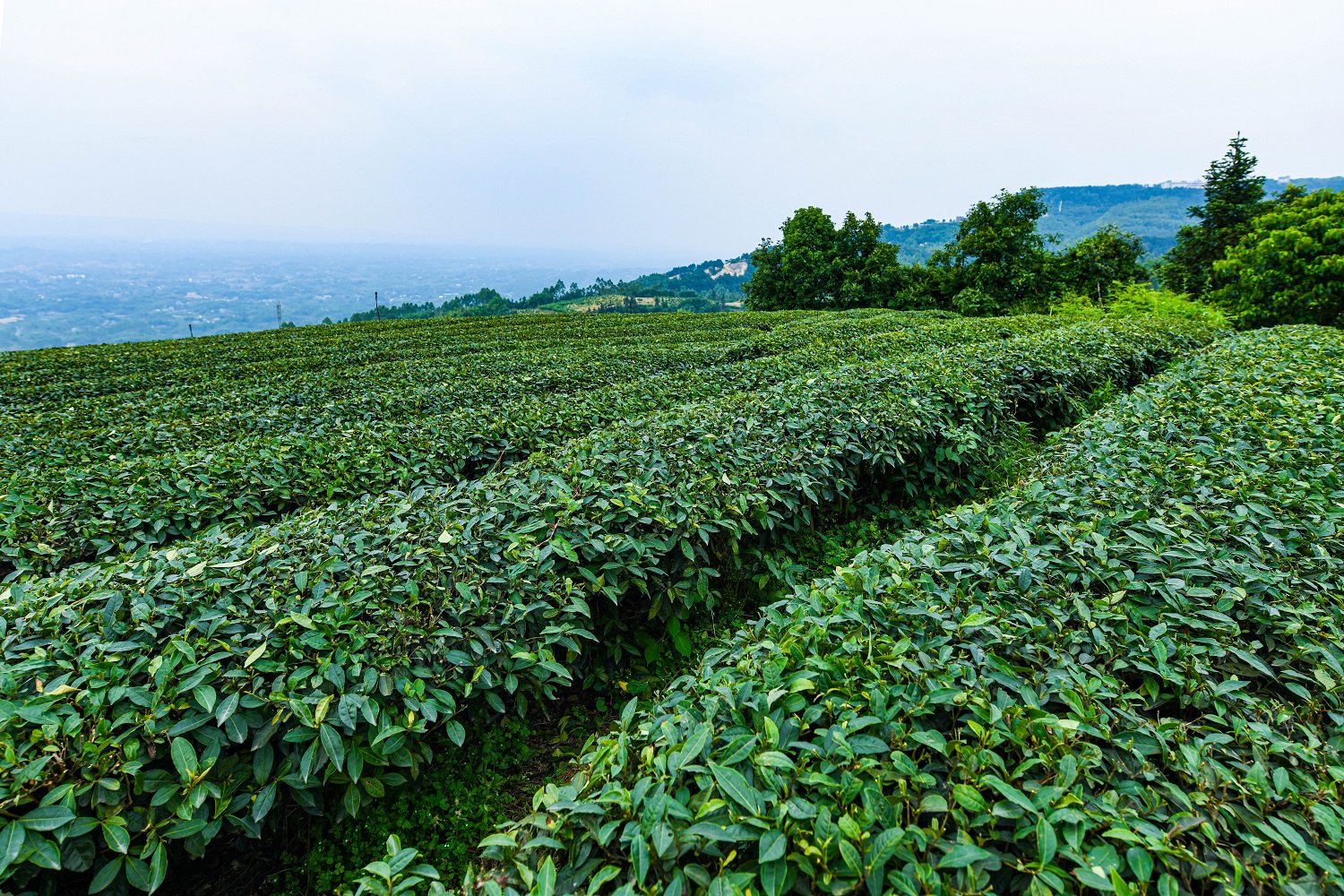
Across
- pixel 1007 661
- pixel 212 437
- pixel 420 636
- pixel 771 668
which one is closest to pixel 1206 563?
pixel 1007 661

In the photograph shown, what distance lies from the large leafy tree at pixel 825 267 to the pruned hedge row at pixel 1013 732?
2955cm

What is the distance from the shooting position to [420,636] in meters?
2.29

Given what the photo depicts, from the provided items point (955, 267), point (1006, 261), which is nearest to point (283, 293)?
point (955, 267)

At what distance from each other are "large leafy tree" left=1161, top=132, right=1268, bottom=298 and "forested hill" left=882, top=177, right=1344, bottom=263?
4160 inches

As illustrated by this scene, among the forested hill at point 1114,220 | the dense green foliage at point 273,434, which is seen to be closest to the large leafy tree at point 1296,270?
the dense green foliage at point 273,434

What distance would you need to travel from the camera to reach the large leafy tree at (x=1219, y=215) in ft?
93.0

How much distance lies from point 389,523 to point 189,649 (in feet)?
3.58

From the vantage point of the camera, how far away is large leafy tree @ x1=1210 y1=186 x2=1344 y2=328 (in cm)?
1410

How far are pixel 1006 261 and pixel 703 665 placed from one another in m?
30.9

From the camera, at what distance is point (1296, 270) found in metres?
14.6

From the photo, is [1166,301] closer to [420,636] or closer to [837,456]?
[837,456]

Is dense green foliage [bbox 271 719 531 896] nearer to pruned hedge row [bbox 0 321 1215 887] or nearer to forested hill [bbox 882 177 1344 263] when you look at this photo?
pruned hedge row [bbox 0 321 1215 887]

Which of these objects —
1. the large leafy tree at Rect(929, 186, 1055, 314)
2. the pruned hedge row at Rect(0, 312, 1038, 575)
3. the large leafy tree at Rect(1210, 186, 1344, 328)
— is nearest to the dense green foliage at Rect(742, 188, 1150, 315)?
the large leafy tree at Rect(929, 186, 1055, 314)

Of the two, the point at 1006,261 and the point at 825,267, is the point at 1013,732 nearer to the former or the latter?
the point at 1006,261
